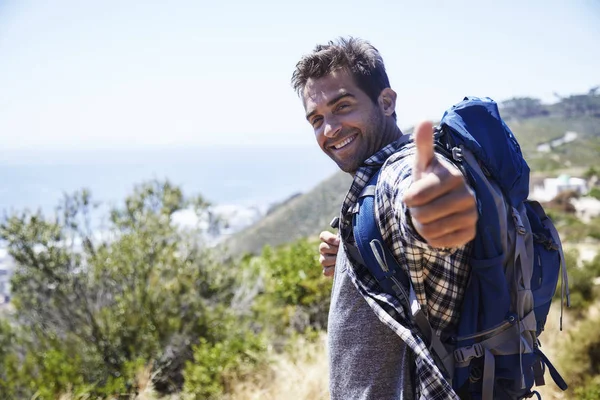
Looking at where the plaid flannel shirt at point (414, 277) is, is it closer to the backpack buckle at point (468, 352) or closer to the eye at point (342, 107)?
the backpack buckle at point (468, 352)

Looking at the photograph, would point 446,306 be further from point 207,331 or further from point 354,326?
point 207,331

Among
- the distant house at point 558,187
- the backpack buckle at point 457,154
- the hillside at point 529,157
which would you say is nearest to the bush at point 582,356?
the backpack buckle at point 457,154

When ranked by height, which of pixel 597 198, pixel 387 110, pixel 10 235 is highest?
pixel 387 110

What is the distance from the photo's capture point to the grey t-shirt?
1479 mm

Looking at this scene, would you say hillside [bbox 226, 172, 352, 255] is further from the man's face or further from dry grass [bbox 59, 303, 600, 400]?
the man's face

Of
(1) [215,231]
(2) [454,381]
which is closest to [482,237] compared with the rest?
(2) [454,381]

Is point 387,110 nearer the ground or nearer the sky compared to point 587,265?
nearer the sky

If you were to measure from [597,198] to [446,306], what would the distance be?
117 feet

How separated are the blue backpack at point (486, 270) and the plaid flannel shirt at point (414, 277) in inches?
1.1

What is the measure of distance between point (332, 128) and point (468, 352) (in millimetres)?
838

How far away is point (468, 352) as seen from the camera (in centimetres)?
138

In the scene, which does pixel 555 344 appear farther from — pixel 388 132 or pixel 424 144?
A: pixel 424 144

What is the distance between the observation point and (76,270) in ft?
21.6

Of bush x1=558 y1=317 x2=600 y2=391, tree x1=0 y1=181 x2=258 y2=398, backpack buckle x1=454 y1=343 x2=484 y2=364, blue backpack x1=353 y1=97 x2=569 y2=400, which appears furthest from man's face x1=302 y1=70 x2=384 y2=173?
tree x1=0 y1=181 x2=258 y2=398
